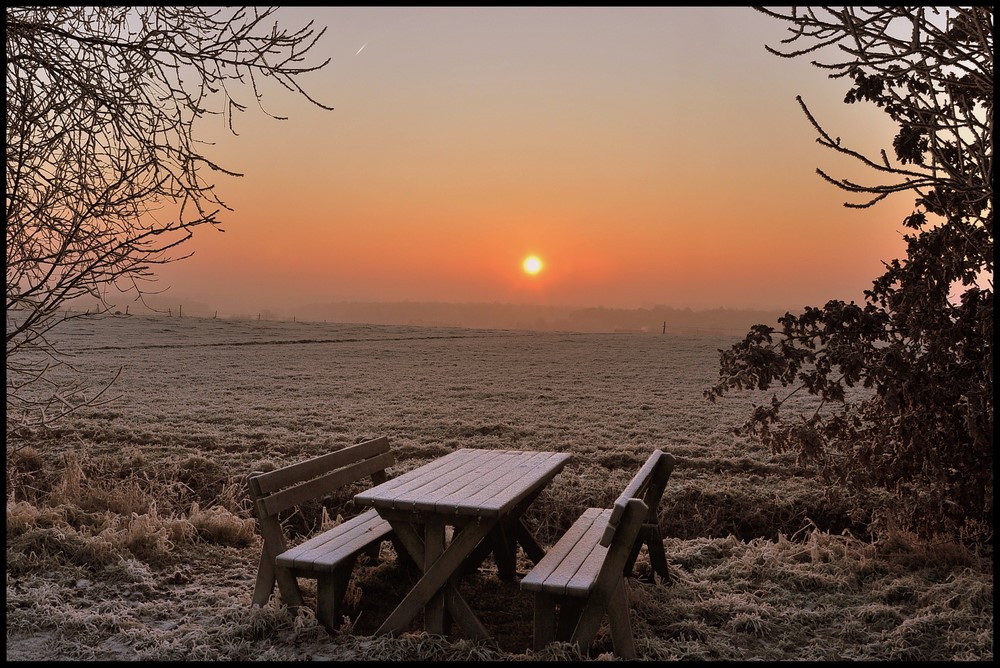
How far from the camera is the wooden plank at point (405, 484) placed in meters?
4.55

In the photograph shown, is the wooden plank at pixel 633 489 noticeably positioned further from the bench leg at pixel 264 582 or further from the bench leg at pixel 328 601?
the bench leg at pixel 264 582

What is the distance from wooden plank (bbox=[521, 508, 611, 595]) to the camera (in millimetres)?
4219

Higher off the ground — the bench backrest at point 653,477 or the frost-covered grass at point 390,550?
the bench backrest at point 653,477

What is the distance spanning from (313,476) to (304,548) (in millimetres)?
573

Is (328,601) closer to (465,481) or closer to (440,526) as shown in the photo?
(440,526)

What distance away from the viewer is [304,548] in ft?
16.4

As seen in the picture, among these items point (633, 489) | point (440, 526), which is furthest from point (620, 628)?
point (440, 526)

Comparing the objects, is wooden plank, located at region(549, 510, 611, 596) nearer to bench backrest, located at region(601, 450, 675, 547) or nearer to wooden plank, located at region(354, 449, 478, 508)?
bench backrest, located at region(601, 450, 675, 547)

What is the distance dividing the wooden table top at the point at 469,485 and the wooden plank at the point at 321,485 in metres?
0.60

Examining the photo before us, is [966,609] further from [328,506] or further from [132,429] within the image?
[132,429]

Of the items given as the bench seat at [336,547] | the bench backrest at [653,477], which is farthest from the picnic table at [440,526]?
the bench backrest at [653,477]

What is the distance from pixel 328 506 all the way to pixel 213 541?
242 centimetres

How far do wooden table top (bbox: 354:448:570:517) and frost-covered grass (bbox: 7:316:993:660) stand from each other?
822 millimetres

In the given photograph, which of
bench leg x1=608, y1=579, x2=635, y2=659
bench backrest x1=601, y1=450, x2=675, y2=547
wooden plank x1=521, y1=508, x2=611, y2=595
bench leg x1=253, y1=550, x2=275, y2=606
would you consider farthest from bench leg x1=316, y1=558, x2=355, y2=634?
bench backrest x1=601, y1=450, x2=675, y2=547
